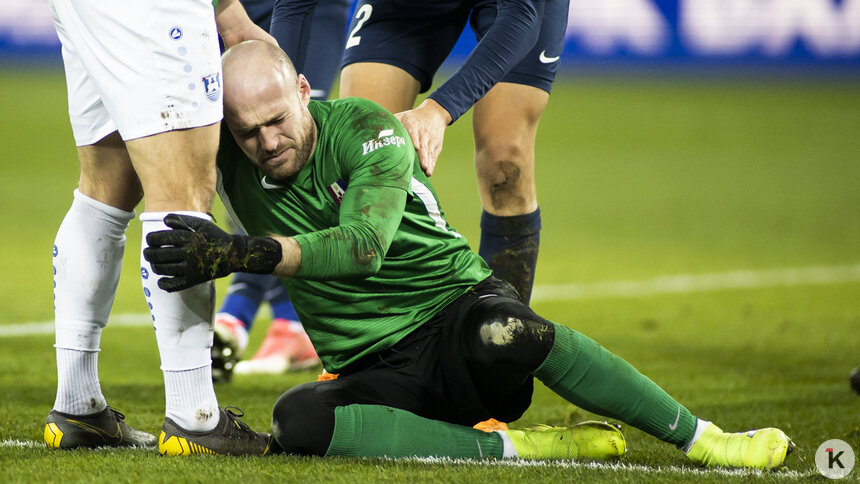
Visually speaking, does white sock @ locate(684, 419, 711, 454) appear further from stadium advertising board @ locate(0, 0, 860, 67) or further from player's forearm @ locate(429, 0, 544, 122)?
stadium advertising board @ locate(0, 0, 860, 67)

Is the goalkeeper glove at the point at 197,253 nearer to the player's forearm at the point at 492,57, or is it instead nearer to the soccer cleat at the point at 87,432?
the soccer cleat at the point at 87,432

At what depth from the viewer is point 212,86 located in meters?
2.07

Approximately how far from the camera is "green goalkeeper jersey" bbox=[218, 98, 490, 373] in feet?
7.20

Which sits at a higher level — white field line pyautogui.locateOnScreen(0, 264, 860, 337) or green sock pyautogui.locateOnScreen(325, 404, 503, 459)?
green sock pyautogui.locateOnScreen(325, 404, 503, 459)

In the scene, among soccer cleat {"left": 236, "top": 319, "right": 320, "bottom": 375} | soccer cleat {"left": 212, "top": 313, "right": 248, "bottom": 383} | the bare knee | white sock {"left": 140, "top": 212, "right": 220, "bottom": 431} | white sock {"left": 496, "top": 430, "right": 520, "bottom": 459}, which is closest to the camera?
white sock {"left": 140, "top": 212, "right": 220, "bottom": 431}


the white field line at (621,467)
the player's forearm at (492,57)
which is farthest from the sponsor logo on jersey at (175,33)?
the white field line at (621,467)

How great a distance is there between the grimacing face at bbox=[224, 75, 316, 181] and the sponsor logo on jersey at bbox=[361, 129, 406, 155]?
154mm

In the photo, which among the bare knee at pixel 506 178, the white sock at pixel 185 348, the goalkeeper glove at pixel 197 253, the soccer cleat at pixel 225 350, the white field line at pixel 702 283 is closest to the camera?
the goalkeeper glove at pixel 197 253

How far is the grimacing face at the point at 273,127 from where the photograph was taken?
2129 millimetres

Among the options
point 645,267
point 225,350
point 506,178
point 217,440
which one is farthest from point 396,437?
point 645,267

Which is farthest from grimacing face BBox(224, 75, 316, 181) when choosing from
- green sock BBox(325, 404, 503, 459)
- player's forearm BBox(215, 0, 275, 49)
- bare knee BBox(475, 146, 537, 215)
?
bare knee BBox(475, 146, 537, 215)

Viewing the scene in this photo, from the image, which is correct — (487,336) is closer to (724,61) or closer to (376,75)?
A: (376,75)

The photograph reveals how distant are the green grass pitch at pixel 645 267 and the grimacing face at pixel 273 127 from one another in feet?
2.11

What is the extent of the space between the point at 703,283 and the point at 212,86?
4385 mm
